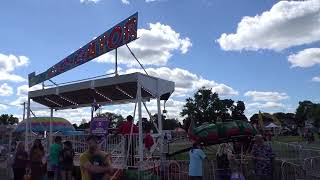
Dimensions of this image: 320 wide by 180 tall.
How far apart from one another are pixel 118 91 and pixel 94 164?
9219 millimetres

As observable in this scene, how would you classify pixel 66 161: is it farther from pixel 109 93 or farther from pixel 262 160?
pixel 262 160

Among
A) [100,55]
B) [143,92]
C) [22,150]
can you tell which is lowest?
[22,150]

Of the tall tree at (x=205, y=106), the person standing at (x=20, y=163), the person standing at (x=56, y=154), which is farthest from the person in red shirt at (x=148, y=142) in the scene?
the tall tree at (x=205, y=106)

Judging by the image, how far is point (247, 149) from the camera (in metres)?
16.6

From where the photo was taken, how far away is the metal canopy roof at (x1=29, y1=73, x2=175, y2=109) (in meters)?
14.8

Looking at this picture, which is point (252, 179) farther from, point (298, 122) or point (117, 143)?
point (298, 122)

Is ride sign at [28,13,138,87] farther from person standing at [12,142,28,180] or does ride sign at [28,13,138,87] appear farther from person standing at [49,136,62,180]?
person standing at [12,142,28,180]

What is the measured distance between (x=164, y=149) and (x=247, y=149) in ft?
10.9

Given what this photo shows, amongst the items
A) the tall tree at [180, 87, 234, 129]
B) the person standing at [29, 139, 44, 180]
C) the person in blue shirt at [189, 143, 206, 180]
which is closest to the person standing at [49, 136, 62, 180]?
the person standing at [29, 139, 44, 180]

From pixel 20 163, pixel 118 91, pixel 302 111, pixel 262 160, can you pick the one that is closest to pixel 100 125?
pixel 118 91

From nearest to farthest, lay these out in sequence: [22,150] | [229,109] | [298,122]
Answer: [22,150]
[229,109]
[298,122]

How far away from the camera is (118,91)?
16.5 meters

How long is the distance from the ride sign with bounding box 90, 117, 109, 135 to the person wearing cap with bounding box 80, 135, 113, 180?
777 cm

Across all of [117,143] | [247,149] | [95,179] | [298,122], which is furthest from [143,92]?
[298,122]
